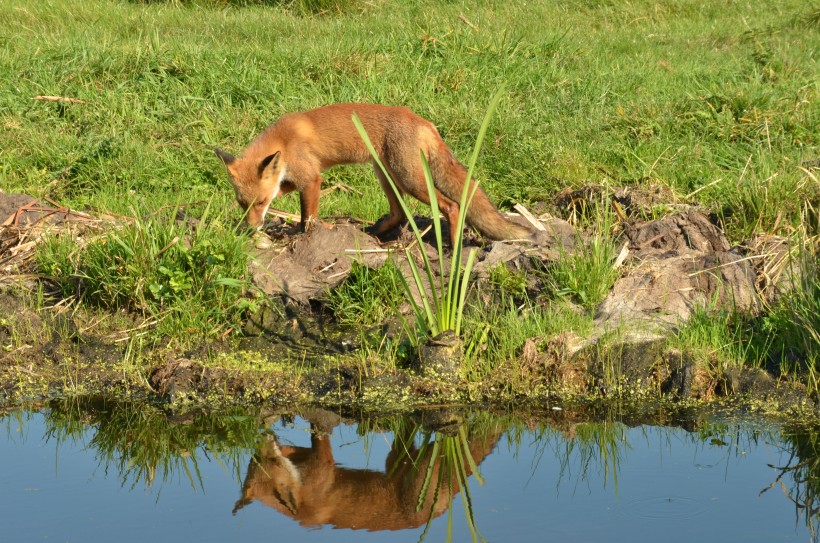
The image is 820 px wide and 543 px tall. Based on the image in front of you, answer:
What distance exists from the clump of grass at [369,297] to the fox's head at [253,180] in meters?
1.11

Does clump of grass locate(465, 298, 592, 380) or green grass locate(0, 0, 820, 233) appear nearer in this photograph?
clump of grass locate(465, 298, 592, 380)

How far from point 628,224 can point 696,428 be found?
8.32 ft

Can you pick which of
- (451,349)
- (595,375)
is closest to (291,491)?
(451,349)

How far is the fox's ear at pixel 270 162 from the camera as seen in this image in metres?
7.24

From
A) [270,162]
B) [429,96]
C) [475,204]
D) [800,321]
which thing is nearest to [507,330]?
[475,204]

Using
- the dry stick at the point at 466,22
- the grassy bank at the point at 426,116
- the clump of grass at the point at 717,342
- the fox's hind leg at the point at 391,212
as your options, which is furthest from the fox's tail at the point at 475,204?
the dry stick at the point at 466,22

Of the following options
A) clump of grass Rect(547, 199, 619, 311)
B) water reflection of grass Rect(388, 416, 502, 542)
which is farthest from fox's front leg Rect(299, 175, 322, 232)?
water reflection of grass Rect(388, 416, 502, 542)

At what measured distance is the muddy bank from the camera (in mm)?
5848

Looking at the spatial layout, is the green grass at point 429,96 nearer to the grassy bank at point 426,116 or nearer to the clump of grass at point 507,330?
the grassy bank at point 426,116

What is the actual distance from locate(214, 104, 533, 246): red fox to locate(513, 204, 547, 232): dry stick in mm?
237

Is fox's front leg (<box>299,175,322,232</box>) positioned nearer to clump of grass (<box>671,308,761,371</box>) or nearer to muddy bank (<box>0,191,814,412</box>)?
muddy bank (<box>0,191,814,412</box>)

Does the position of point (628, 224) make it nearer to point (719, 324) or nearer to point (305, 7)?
point (719, 324)

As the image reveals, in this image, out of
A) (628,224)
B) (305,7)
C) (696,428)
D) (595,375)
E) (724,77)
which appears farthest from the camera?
(305,7)

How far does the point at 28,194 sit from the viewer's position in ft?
28.4
